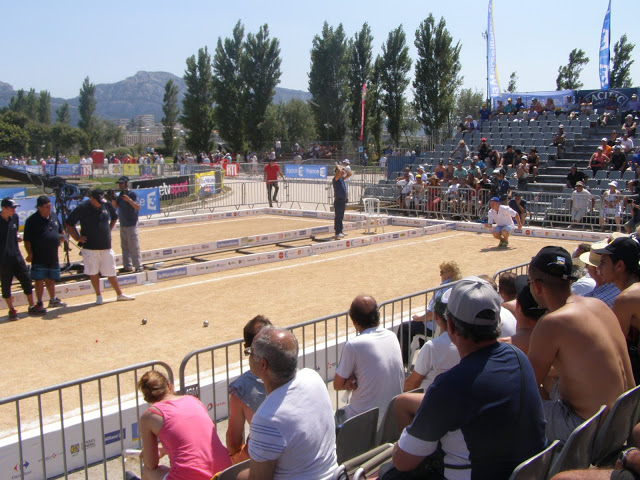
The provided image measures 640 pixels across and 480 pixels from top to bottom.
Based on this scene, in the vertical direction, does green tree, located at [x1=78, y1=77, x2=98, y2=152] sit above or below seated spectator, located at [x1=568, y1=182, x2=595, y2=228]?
above

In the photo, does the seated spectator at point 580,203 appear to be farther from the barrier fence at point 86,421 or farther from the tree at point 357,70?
the tree at point 357,70

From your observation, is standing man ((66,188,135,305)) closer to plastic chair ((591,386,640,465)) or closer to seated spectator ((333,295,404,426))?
seated spectator ((333,295,404,426))

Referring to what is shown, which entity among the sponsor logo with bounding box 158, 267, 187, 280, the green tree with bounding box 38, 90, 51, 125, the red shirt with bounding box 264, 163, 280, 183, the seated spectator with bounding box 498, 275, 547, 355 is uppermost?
the green tree with bounding box 38, 90, 51, 125

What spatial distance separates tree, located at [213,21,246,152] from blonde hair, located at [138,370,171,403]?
56.6 metres

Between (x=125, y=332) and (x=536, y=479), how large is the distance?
6.85 m

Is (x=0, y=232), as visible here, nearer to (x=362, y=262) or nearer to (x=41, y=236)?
(x=41, y=236)

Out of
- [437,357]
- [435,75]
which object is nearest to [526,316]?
[437,357]

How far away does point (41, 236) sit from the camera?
9453mm

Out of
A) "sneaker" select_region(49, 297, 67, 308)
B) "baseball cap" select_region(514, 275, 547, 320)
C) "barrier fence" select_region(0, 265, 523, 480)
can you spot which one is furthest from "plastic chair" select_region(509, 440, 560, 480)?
"sneaker" select_region(49, 297, 67, 308)

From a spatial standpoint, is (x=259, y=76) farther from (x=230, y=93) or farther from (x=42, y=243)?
(x=42, y=243)

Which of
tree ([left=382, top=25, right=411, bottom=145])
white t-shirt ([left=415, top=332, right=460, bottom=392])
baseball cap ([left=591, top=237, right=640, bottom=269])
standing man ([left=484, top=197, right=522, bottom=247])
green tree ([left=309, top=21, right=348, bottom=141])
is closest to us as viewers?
white t-shirt ([left=415, top=332, right=460, bottom=392])

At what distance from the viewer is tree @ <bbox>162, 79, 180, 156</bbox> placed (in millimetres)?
67250

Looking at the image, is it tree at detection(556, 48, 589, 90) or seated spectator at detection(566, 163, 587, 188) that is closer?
seated spectator at detection(566, 163, 587, 188)

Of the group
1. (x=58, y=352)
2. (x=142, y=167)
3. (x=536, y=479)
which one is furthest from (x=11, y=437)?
(x=142, y=167)
